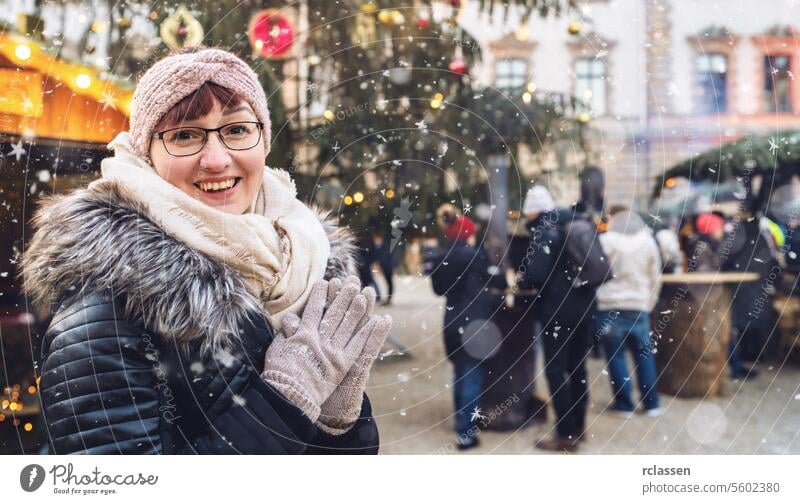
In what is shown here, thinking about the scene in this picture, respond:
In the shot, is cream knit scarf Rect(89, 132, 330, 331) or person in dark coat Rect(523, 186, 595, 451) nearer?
cream knit scarf Rect(89, 132, 330, 331)

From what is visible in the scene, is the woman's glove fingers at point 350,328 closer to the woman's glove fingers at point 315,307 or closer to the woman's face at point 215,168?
the woman's glove fingers at point 315,307

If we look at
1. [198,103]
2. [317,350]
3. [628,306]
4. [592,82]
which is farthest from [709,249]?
[198,103]

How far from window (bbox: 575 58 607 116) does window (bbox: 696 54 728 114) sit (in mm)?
312

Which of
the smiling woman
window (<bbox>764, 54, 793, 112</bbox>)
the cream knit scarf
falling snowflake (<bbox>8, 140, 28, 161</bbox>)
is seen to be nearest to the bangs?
the smiling woman

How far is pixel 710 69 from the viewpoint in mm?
2094

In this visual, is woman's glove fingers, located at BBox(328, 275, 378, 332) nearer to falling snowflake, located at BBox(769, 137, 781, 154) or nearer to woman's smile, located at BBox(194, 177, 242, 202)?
woman's smile, located at BBox(194, 177, 242, 202)

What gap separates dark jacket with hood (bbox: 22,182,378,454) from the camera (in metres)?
1.25

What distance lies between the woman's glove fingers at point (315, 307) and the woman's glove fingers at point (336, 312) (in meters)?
0.01

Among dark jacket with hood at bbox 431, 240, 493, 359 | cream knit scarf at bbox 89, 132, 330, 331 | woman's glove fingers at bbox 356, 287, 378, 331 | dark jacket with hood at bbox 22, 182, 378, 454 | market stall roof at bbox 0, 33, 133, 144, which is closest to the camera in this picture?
dark jacket with hood at bbox 22, 182, 378, 454

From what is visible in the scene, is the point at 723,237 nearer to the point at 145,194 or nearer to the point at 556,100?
the point at 556,100

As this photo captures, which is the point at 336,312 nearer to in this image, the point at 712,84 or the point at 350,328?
the point at 350,328
